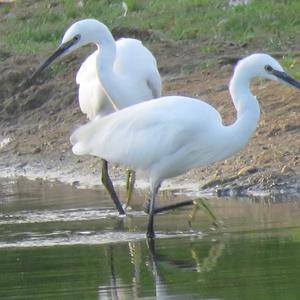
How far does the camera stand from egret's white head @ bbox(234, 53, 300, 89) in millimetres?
10867

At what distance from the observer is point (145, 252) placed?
34.1 ft

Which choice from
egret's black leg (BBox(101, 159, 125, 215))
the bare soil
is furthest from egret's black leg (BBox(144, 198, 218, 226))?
the bare soil

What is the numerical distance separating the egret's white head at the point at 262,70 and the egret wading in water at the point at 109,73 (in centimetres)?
180

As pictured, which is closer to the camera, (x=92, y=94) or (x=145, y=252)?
(x=145, y=252)

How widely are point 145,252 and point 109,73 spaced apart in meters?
Answer: 2.47

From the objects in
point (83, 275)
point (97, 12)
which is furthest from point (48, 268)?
point (97, 12)

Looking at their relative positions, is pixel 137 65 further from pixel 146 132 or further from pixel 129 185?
pixel 146 132

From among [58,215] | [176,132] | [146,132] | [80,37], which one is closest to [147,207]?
[58,215]

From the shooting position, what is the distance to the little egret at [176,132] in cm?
1078

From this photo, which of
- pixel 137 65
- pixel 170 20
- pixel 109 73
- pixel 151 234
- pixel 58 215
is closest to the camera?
pixel 151 234

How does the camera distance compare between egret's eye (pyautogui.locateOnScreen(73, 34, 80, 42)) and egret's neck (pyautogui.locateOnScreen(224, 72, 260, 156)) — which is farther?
egret's eye (pyautogui.locateOnScreen(73, 34, 80, 42))

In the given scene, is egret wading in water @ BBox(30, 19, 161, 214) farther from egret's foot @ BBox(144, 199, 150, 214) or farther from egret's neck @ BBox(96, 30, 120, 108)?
egret's foot @ BBox(144, 199, 150, 214)

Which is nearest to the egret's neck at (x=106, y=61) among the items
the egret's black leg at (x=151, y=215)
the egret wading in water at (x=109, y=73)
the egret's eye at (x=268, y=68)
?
the egret wading in water at (x=109, y=73)

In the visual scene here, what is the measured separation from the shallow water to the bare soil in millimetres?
582
